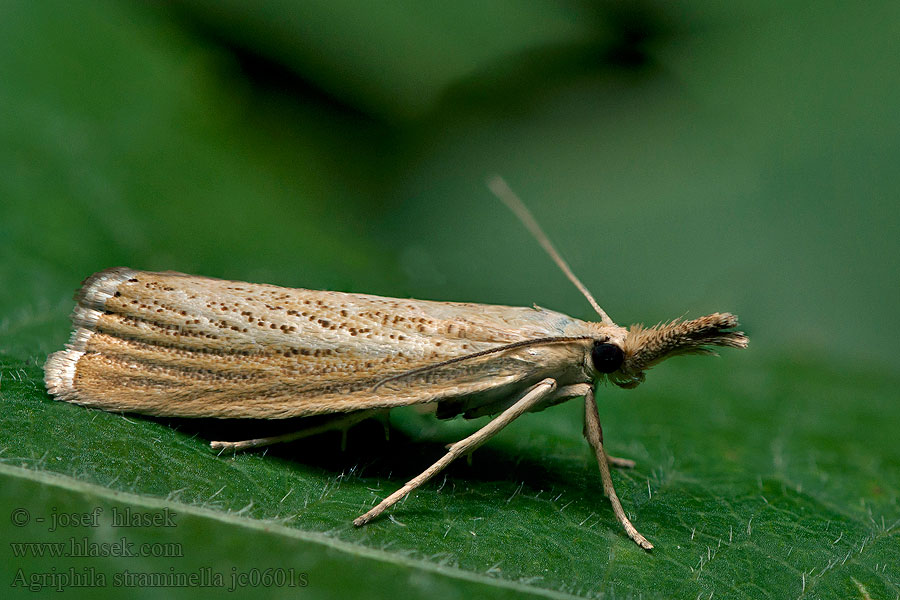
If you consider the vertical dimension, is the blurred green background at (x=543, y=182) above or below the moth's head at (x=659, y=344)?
above

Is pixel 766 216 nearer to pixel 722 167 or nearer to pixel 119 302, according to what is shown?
pixel 722 167

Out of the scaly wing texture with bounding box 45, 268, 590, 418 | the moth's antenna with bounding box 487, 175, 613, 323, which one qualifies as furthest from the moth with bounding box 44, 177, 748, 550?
the moth's antenna with bounding box 487, 175, 613, 323

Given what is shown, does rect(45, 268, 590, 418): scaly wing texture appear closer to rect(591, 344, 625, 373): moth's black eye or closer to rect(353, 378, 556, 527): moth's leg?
rect(353, 378, 556, 527): moth's leg

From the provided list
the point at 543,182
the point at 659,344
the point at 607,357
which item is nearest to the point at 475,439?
the point at 607,357

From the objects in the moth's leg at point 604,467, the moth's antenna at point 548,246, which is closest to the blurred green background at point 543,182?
the moth's leg at point 604,467

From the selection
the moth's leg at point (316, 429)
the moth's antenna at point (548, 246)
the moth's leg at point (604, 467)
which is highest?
the moth's antenna at point (548, 246)

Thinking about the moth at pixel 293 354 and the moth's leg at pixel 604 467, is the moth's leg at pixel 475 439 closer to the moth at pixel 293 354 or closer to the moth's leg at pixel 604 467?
the moth at pixel 293 354

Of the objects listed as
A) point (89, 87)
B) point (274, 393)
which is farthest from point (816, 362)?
point (89, 87)
